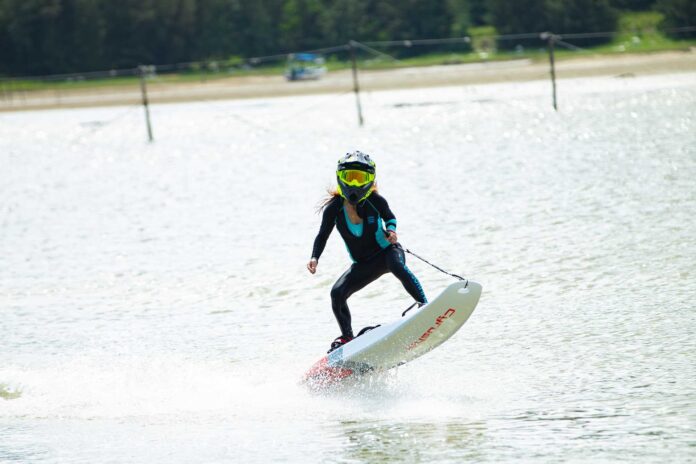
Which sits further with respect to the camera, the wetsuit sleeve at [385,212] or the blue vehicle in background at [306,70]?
the blue vehicle in background at [306,70]

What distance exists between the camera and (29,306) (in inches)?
547

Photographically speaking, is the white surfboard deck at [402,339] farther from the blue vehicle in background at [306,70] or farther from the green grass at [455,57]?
the blue vehicle in background at [306,70]

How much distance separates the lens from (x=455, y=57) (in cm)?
6097

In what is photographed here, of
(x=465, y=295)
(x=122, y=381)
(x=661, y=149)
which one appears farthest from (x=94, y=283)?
(x=661, y=149)

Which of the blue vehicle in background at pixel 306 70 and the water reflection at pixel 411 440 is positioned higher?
the water reflection at pixel 411 440

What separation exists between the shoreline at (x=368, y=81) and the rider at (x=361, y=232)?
37.2 metres

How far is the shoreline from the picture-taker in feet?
163

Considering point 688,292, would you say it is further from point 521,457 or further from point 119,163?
point 119,163

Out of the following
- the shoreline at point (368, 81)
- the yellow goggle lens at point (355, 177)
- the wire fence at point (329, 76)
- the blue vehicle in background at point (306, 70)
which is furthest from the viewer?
the blue vehicle in background at point (306, 70)

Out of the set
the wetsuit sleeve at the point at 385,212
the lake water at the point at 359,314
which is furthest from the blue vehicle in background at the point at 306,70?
the wetsuit sleeve at the point at 385,212

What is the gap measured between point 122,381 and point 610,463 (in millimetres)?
4924

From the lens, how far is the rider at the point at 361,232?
9008 millimetres

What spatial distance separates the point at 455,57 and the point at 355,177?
53033 millimetres

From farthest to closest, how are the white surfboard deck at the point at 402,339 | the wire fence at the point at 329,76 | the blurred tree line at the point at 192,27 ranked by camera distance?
the blurred tree line at the point at 192,27, the wire fence at the point at 329,76, the white surfboard deck at the point at 402,339
